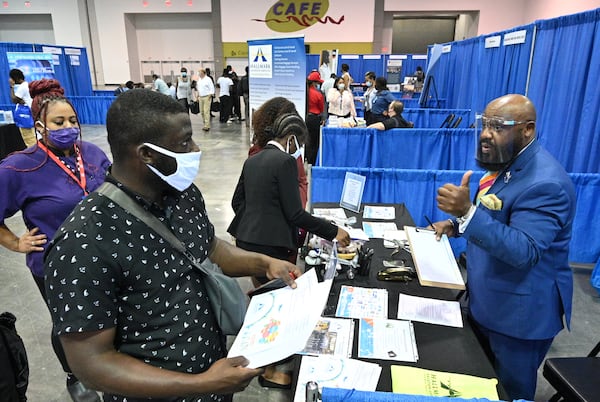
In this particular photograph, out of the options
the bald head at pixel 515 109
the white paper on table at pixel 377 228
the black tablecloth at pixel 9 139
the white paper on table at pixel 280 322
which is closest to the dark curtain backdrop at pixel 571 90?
the white paper on table at pixel 377 228

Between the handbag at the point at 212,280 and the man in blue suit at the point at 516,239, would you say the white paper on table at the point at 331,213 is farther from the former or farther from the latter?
the handbag at the point at 212,280

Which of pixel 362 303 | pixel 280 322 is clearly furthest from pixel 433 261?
pixel 280 322

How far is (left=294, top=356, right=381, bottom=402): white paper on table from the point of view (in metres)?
1.31

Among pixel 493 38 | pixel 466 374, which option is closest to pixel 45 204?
pixel 466 374

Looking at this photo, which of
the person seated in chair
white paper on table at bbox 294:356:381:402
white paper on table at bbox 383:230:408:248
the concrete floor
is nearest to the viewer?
white paper on table at bbox 294:356:381:402

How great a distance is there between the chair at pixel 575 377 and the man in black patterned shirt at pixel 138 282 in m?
1.52

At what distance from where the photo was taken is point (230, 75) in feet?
43.7

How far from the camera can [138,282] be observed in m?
0.95

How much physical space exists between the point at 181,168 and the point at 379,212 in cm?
227

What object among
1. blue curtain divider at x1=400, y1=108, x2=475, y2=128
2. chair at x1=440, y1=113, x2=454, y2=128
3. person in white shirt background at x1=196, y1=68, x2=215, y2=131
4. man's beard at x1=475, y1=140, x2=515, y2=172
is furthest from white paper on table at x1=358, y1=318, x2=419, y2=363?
person in white shirt background at x1=196, y1=68, x2=215, y2=131

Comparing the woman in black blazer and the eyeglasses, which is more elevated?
the eyeglasses

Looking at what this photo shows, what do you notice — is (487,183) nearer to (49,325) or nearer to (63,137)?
(63,137)

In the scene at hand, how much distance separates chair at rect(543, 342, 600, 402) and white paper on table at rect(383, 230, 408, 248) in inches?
38.5

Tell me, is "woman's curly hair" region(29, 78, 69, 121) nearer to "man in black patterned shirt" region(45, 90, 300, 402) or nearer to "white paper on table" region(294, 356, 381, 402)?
"man in black patterned shirt" region(45, 90, 300, 402)
